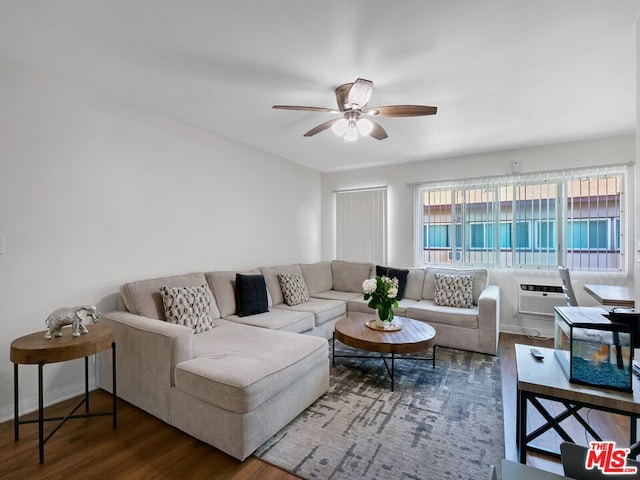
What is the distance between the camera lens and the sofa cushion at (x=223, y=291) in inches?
127

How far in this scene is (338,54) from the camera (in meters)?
2.04

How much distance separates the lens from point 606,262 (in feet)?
12.2

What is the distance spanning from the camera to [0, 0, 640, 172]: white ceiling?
1.67m

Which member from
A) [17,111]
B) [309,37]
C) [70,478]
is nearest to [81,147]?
[17,111]

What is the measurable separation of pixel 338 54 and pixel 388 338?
222 centimetres

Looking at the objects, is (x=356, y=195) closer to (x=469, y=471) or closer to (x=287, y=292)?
(x=287, y=292)

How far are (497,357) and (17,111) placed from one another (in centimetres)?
475

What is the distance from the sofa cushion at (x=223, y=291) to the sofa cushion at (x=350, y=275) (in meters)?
2.00

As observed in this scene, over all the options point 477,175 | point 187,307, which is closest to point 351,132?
point 187,307

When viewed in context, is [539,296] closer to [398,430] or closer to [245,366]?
[398,430]

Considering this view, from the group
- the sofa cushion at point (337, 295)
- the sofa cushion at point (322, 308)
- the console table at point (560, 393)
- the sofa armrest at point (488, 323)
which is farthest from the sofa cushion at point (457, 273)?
the console table at point (560, 393)

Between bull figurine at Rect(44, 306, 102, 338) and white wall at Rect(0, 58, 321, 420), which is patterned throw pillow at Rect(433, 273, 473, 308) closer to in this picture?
white wall at Rect(0, 58, 321, 420)

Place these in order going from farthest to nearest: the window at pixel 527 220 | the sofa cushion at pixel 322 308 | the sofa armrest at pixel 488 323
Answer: the window at pixel 527 220
the sofa cushion at pixel 322 308
the sofa armrest at pixel 488 323

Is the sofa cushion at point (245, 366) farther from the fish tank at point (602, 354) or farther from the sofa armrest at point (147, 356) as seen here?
the fish tank at point (602, 354)
